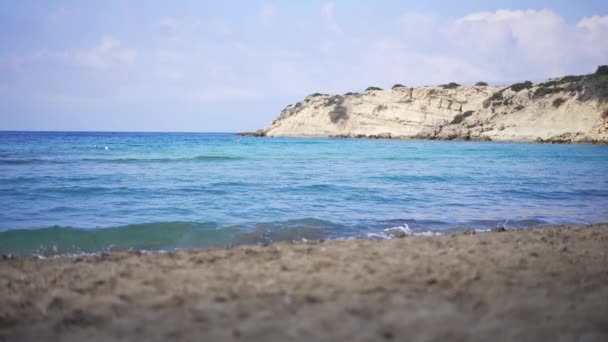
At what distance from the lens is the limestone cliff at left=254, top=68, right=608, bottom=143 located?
52.8 metres

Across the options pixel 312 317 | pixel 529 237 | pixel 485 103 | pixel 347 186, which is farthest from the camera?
pixel 485 103

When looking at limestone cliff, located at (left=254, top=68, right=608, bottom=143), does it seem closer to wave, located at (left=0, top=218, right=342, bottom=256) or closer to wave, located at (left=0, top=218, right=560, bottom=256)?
wave, located at (left=0, top=218, right=560, bottom=256)

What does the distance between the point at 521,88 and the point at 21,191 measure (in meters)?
69.7

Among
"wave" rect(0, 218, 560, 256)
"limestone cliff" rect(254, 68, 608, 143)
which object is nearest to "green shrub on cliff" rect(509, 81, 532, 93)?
"limestone cliff" rect(254, 68, 608, 143)

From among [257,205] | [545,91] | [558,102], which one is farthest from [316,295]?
[545,91]

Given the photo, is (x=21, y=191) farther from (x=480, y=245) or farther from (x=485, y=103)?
(x=485, y=103)

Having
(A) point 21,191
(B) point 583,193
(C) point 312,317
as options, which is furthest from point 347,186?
(C) point 312,317

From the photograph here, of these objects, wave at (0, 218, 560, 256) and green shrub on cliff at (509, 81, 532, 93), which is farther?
green shrub on cliff at (509, 81, 532, 93)

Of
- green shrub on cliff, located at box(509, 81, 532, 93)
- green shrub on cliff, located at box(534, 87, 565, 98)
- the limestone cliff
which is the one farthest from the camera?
green shrub on cliff, located at box(509, 81, 532, 93)

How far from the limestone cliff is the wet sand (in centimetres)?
5443

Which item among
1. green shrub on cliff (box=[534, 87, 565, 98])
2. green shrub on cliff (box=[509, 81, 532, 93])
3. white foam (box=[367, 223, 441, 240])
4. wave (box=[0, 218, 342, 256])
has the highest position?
green shrub on cliff (box=[509, 81, 532, 93])

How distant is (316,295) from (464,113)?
7059 centimetres

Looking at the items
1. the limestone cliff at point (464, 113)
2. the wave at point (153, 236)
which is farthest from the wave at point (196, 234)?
the limestone cliff at point (464, 113)

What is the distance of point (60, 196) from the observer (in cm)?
1294
